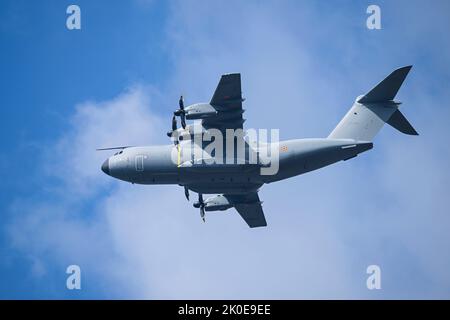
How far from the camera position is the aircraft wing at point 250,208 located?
96.7 ft

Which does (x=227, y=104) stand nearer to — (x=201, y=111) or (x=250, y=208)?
(x=201, y=111)

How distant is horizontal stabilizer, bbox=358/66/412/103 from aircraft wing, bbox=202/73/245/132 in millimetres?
4873

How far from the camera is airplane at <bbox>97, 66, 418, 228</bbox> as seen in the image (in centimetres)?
2545

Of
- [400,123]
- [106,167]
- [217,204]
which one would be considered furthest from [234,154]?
[400,123]

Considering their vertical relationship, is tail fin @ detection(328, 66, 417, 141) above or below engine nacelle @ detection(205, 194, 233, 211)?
above

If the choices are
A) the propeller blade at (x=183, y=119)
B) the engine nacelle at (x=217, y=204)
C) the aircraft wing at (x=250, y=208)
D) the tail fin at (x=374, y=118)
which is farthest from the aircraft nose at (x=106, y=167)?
the tail fin at (x=374, y=118)

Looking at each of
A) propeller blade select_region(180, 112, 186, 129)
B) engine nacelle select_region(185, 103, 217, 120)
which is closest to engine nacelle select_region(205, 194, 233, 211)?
propeller blade select_region(180, 112, 186, 129)

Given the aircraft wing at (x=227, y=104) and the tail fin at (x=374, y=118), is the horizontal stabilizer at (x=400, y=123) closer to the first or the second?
the tail fin at (x=374, y=118)

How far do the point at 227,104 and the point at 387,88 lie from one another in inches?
232

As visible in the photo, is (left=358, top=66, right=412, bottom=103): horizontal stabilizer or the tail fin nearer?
(left=358, top=66, right=412, bottom=103): horizontal stabilizer

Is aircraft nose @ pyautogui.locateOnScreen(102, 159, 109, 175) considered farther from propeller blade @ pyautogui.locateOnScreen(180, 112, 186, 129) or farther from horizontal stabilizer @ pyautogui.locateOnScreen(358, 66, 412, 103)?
horizontal stabilizer @ pyautogui.locateOnScreen(358, 66, 412, 103)

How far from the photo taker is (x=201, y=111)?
25.2 meters
